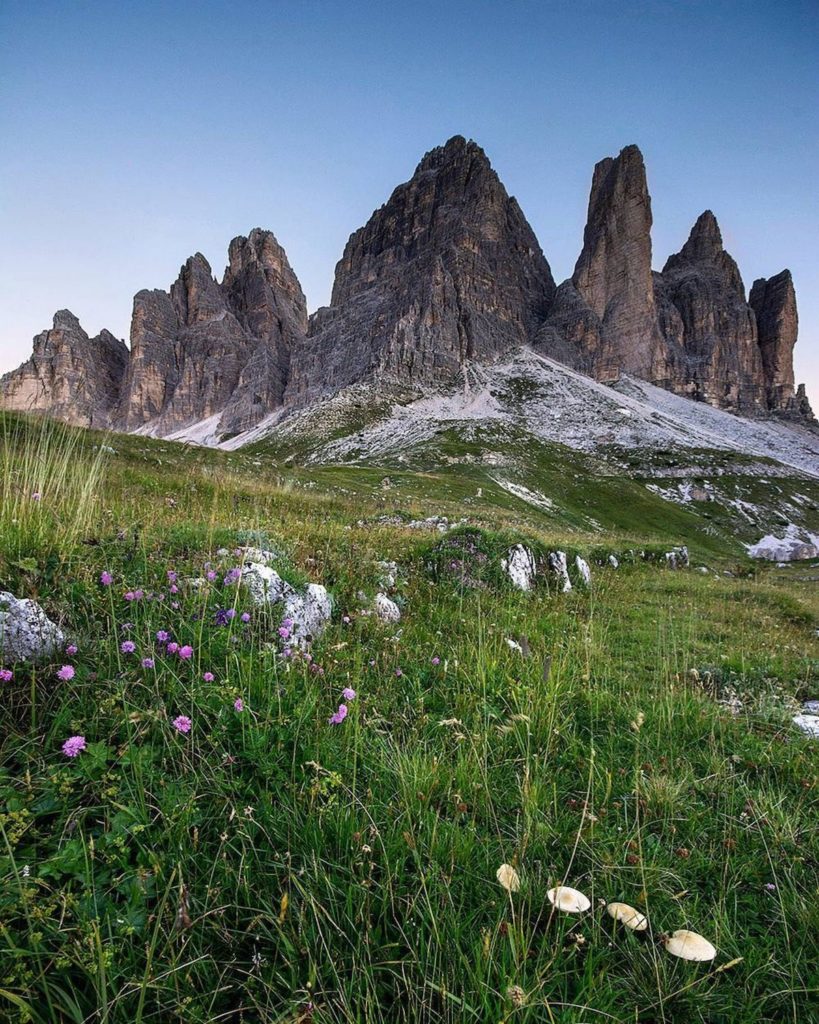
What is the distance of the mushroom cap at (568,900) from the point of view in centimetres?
168

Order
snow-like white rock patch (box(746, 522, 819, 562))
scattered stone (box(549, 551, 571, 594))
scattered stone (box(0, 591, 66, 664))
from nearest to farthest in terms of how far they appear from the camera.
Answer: scattered stone (box(0, 591, 66, 664))
scattered stone (box(549, 551, 571, 594))
snow-like white rock patch (box(746, 522, 819, 562))

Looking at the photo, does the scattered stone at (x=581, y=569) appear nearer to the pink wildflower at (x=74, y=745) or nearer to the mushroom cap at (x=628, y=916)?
the mushroom cap at (x=628, y=916)

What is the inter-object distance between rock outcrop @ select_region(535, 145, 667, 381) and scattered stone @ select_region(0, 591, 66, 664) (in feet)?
613

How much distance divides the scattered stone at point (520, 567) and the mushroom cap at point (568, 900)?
24.7ft

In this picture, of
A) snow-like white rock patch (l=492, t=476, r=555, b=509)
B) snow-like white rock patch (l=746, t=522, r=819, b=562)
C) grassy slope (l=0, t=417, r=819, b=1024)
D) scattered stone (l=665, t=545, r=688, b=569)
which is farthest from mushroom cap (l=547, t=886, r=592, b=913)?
snow-like white rock patch (l=746, t=522, r=819, b=562)

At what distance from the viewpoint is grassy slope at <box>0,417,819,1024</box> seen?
1.61 metres

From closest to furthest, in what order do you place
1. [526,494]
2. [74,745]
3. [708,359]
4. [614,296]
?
[74,745]
[526,494]
[614,296]
[708,359]

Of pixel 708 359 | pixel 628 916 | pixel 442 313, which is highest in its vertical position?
pixel 442 313

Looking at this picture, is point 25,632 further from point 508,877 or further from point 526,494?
point 526,494

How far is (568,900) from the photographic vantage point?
5.78 ft

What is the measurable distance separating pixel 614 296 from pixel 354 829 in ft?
716

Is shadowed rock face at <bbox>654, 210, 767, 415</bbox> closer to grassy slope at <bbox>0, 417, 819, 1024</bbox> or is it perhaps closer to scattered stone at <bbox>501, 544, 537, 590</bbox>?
scattered stone at <bbox>501, 544, 537, 590</bbox>

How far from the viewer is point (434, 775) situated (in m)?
2.63

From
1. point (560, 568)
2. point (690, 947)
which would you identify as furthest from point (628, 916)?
point (560, 568)
